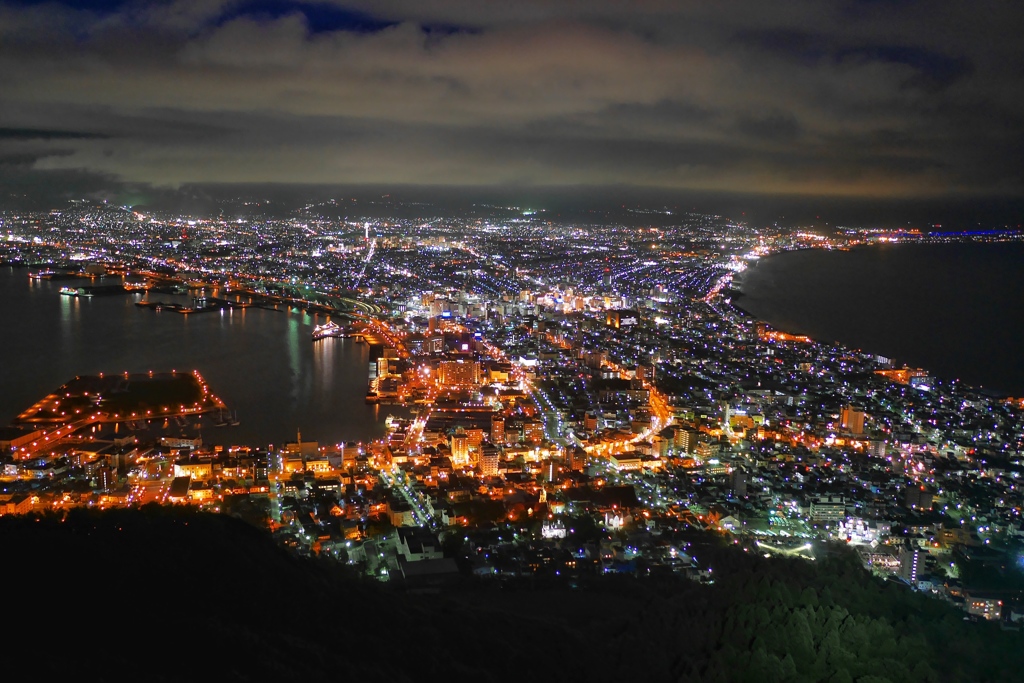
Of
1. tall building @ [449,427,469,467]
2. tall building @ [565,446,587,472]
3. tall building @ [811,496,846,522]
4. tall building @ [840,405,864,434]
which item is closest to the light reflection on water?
tall building @ [449,427,469,467]

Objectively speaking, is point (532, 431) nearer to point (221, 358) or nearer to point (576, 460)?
point (576, 460)

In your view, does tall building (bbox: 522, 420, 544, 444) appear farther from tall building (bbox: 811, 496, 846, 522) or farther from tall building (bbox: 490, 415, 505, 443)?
tall building (bbox: 811, 496, 846, 522)

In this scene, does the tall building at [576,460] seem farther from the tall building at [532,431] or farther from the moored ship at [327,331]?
the moored ship at [327,331]

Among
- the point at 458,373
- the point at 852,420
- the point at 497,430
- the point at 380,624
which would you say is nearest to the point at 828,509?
the point at 852,420

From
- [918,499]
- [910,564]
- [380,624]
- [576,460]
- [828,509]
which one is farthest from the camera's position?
[576,460]

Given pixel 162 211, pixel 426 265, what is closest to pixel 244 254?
pixel 426 265

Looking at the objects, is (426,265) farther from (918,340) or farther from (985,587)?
(985,587)
